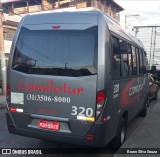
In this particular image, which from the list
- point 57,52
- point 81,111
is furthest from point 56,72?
point 81,111

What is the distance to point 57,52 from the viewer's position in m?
5.07

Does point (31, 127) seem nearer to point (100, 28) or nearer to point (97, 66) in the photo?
point (97, 66)

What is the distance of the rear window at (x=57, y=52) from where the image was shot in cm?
488

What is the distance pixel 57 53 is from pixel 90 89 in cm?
93

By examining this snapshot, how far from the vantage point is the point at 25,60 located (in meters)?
5.29

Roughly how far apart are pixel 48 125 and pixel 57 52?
1339 mm

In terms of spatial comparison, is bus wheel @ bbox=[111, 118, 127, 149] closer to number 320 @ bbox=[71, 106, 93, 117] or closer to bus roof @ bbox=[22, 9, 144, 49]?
number 320 @ bbox=[71, 106, 93, 117]

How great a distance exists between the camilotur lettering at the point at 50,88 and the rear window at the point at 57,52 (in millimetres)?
220

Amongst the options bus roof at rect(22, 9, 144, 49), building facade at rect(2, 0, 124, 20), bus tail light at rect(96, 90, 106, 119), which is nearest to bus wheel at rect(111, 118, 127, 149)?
bus tail light at rect(96, 90, 106, 119)

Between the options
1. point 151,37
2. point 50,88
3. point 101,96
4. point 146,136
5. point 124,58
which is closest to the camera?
point 101,96

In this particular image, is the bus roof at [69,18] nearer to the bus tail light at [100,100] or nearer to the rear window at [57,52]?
the rear window at [57,52]

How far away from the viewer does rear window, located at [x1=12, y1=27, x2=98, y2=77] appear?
16.0 ft

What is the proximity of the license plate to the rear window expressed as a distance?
884 mm

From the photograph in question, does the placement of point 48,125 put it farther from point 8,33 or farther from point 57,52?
point 8,33
